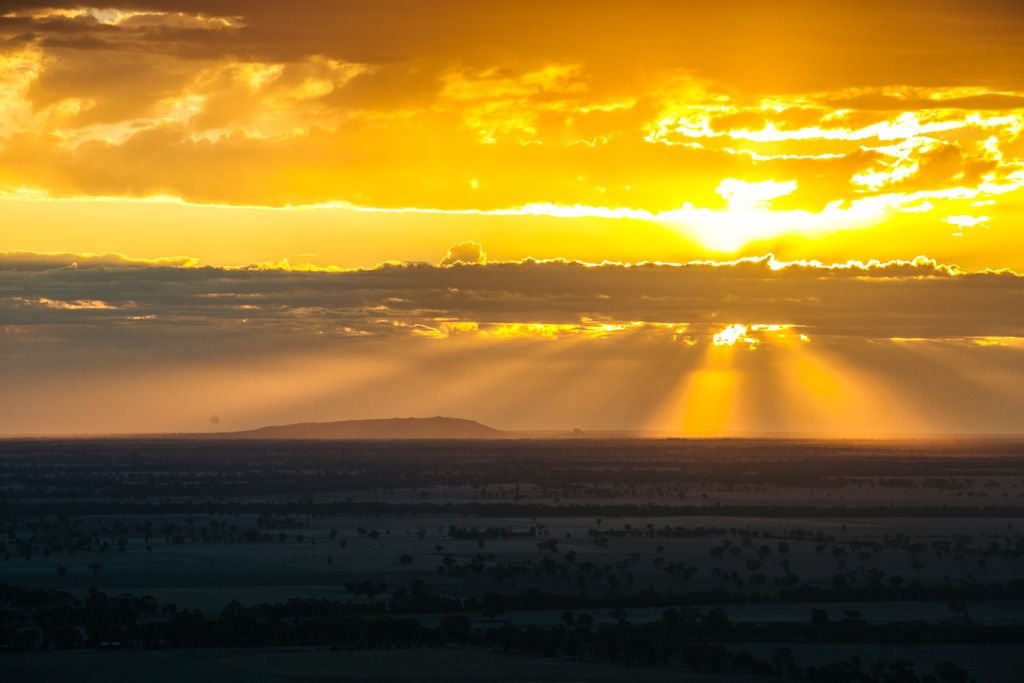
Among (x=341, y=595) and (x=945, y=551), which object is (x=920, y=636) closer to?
(x=341, y=595)

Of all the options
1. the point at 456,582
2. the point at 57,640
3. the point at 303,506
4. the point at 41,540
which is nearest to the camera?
the point at 57,640

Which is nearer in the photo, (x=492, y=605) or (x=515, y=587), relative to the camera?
(x=492, y=605)

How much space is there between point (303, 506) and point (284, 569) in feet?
209

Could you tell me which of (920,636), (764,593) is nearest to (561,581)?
(764,593)

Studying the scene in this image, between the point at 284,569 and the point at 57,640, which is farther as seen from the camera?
the point at 284,569

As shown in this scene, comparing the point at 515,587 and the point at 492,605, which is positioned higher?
the point at 492,605

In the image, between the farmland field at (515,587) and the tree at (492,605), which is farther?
the tree at (492,605)

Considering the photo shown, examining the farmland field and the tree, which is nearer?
the farmland field

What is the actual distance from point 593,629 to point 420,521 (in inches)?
2952

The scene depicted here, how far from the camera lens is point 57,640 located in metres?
76.5

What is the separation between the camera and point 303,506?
172 meters

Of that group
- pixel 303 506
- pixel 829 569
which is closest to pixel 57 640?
pixel 829 569

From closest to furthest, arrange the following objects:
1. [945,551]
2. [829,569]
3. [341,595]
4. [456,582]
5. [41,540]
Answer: [341,595], [456,582], [829,569], [945,551], [41,540]

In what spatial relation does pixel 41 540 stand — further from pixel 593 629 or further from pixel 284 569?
pixel 593 629
